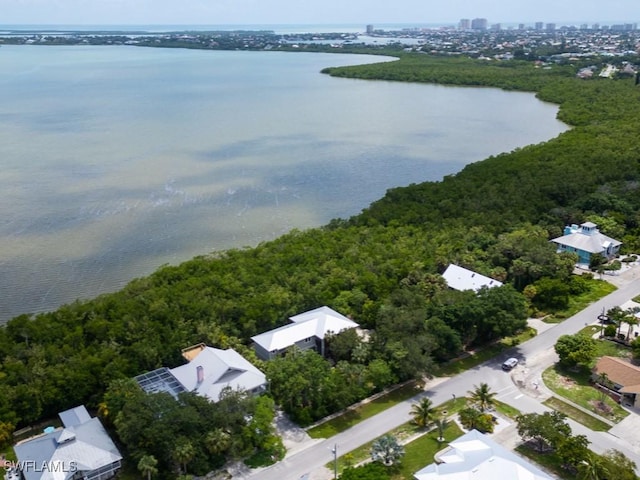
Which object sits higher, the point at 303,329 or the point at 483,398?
the point at 303,329

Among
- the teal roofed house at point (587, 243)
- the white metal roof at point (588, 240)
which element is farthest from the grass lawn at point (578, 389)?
the white metal roof at point (588, 240)

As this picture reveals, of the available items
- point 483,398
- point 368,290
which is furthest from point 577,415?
point 368,290

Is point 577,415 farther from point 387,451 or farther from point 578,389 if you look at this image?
point 387,451

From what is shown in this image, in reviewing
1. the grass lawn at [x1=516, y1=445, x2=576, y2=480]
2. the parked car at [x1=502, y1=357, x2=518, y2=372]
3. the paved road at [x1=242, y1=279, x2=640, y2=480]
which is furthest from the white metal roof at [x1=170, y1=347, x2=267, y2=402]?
the parked car at [x1=502, y1=357, x2=518, y2=372]

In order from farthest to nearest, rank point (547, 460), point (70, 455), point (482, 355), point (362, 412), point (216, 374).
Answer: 1. point (482, 355)
2. point (362, 412)
3. point (216, 374)
4. point (547, 460)
5. point (70, 455)

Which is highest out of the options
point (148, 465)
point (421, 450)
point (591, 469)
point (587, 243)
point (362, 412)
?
point (587, 243)

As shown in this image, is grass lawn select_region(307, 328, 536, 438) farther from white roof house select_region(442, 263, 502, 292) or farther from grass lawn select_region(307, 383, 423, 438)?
white roof house select_region(442, 263, 502, 292)

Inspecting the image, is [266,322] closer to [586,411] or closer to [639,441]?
[586,411]
